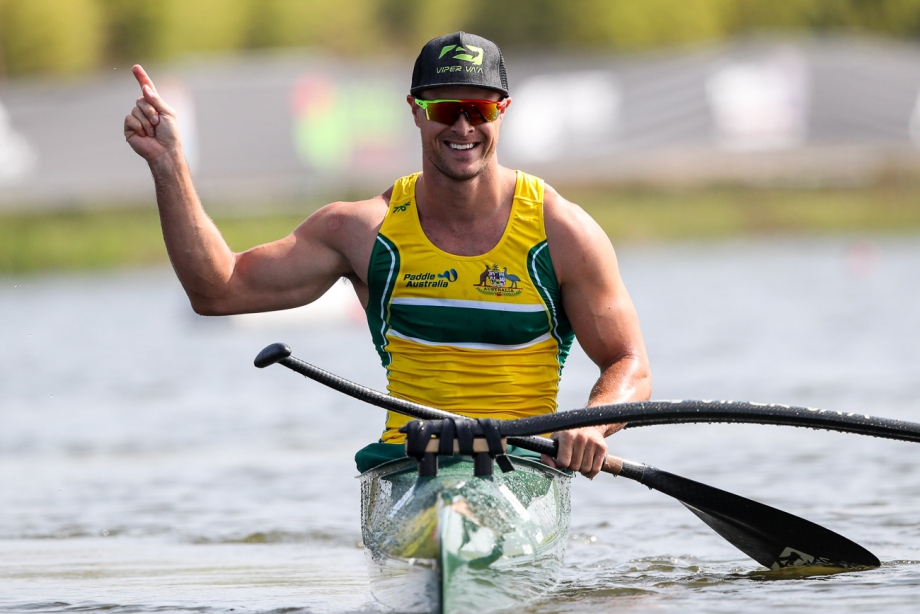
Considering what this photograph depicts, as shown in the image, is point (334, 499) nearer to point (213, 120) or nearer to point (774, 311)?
point (774, 311)

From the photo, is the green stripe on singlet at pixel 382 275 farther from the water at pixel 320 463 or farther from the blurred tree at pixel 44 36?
the blurred tree at pixel 44 36

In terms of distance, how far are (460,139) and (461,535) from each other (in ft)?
4.77

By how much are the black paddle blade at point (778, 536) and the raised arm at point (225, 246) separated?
1.84m

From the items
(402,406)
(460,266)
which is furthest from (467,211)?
(402,406)

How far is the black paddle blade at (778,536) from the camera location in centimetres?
618

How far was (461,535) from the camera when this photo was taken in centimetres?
485

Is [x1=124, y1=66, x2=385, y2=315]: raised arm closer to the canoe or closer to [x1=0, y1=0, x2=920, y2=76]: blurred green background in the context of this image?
the canoe

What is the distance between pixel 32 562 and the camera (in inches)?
281

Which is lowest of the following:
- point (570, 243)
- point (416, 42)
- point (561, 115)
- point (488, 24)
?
point (570, 243)

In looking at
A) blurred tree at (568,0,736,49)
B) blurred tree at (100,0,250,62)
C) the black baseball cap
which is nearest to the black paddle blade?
the black baseball cap

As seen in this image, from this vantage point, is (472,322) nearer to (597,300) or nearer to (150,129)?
(597,300)

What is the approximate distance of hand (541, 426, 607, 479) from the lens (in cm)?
500

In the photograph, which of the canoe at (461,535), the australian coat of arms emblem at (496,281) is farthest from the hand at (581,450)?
the australian coat of arms emblem at (496,281)

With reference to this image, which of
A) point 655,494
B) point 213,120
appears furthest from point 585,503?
point 213,120
